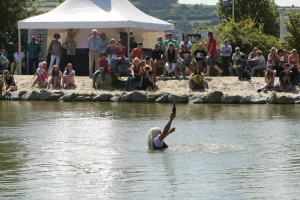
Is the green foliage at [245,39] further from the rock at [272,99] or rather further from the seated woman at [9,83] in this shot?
the seated woman at [9,83]

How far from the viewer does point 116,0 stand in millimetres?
35906

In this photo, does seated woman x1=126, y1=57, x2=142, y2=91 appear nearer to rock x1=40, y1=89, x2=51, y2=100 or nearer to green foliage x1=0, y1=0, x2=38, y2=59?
rock x1=40, y1=89, x2=51, y2=100

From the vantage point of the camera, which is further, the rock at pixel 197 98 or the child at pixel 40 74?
the child at pixel 40 74

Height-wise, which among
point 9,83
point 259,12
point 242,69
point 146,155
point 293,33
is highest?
point 259,12

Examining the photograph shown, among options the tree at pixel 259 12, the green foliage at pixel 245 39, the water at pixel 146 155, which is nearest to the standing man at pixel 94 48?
the water at pixel 146 155

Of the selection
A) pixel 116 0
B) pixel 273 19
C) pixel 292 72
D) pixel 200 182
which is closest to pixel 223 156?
pixel 200 182

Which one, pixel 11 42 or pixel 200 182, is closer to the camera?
pixel 200 182

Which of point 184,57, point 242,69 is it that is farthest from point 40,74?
point 242,69

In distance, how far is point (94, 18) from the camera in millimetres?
34062

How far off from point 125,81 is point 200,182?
16994 mm

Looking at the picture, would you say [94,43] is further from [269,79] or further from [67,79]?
[269,79]

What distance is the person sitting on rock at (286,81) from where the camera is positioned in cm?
2961

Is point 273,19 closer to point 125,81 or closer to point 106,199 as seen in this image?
point 125,81

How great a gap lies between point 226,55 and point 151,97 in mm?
4779
